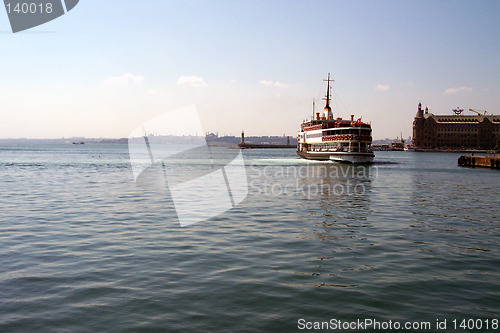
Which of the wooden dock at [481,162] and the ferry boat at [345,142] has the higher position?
the ferry boat at [345,142]

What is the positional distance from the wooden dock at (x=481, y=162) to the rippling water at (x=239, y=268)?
211ft

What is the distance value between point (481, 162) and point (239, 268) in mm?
90398

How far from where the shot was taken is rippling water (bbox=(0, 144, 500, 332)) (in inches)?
357

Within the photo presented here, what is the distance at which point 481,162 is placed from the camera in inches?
3489

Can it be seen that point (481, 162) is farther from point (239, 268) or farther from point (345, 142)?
point (239, 268)

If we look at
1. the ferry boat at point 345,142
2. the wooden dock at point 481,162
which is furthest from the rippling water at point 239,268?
the wooden dock at point 481,162

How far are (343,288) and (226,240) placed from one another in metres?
6.24

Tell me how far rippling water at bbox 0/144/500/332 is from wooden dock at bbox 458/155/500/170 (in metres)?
64.2

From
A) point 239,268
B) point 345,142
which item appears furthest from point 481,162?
point 239,268

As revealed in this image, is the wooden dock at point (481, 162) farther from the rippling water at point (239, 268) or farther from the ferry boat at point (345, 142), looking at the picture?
the rippling water at point (239, 268)

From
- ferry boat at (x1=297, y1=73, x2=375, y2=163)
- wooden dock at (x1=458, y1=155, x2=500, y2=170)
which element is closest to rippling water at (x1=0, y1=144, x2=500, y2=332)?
ferry boat at (x1=297, y1=73, x2=375, y2=163)

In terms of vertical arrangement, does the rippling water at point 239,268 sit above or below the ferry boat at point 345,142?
below

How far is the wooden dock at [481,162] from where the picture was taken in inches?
3142

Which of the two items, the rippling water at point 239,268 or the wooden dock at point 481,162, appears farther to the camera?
the wooden dock at point 481,162
